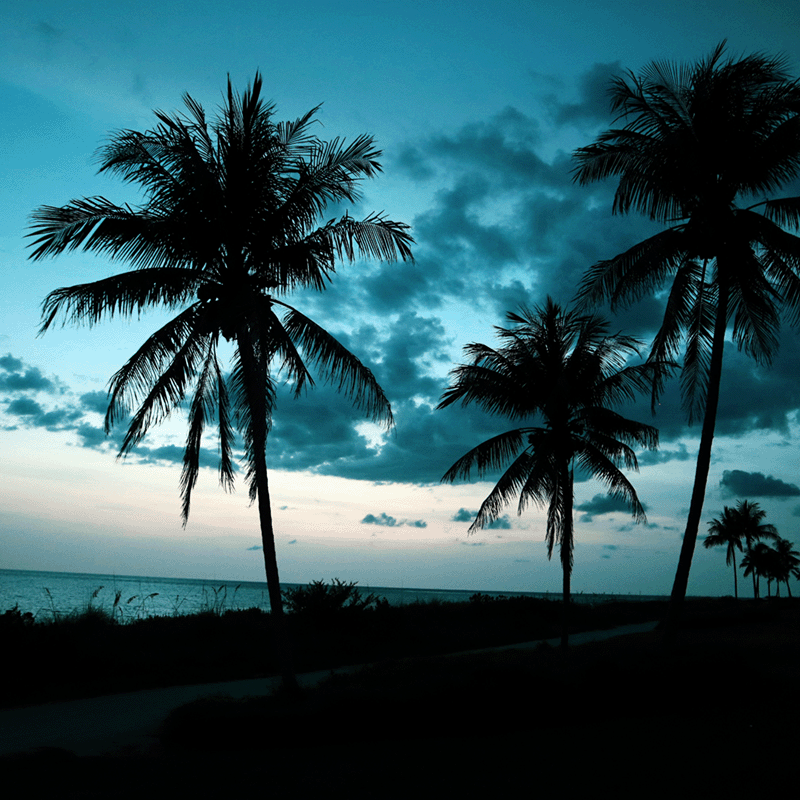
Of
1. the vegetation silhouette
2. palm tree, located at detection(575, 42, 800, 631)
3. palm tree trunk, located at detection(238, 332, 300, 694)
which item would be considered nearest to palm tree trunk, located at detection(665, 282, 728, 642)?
palm tree, located at detection(575, 42, 800, 631)

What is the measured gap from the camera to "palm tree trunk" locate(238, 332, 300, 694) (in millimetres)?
9977

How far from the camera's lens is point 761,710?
818cm

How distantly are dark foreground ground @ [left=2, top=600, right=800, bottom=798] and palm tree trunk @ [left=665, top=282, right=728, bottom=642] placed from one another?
2.52 meters

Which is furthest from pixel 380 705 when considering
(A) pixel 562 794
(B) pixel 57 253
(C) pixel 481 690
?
(B) pixel 57 253

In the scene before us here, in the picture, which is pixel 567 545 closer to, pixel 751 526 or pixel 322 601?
pixel 322 601

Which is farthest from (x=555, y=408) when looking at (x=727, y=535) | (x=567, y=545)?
(x=727, y=535)

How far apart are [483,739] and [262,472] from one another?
508 cm

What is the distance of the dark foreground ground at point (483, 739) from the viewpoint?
563cm

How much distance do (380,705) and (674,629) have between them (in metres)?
A: 7.42

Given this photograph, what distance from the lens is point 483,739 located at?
23.8 ft

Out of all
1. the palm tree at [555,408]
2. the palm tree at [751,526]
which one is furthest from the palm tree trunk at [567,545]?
the palm tree at [751,526]

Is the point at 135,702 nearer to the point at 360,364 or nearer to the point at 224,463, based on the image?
the point at 224,463

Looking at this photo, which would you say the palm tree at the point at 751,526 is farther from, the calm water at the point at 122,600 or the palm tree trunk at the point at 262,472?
the palm tree trunk at the point at 262,472

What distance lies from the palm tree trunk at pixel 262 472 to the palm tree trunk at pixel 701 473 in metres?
7.34
